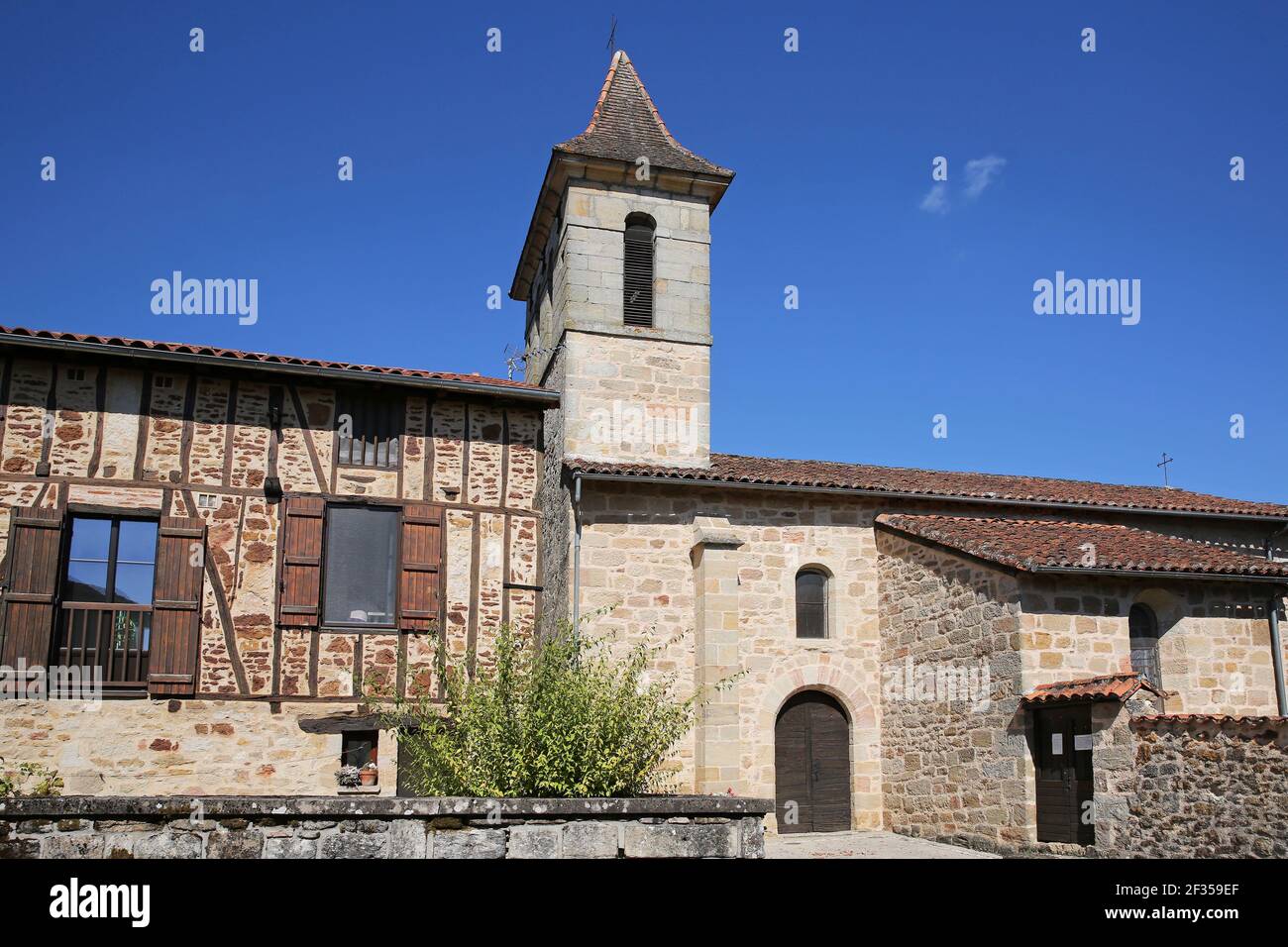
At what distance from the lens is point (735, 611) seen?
13859 millimetres

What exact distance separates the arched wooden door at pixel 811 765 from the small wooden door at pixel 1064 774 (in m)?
3.22

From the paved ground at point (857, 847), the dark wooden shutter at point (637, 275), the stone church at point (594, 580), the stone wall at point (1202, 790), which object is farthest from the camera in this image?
the dark wooden shutter at point (637, 275)

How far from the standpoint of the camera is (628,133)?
16.9m

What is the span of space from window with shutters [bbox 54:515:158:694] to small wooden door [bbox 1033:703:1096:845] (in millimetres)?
10167

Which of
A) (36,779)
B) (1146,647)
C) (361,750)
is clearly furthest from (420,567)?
(1146,647)

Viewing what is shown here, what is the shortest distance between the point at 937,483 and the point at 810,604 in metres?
3.24

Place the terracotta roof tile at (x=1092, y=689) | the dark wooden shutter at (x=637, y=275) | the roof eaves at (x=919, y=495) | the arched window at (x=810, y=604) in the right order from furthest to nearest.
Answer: the dark wooden shutter at (x=637, y=275)
the arched window at (x=810, y=604)
the roof eaves at (x=919, y=495)
the terracotta roof tile at (x=1092, y=689)

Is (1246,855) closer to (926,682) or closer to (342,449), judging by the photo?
(926,682)

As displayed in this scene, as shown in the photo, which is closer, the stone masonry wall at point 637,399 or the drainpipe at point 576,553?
the drainpipe at point 576,553

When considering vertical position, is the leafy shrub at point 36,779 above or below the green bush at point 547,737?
below

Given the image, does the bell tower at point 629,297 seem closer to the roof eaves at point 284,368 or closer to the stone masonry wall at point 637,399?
the stone masonry wall at point 637,399

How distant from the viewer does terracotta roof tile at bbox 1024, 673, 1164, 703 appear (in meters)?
10.7

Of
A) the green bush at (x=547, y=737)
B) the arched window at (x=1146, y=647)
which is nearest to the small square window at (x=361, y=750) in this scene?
the green bush at (x=547, y=737)

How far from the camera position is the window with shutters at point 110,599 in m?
12.3
